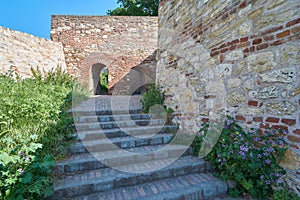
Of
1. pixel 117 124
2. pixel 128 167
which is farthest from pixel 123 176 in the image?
pixel 117 124

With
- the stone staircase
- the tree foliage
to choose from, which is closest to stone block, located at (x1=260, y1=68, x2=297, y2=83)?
the stone staircase

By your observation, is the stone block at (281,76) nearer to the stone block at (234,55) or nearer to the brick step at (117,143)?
the stone block at (234,55)

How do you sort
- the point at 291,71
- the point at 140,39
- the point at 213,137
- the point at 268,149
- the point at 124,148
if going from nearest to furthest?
the point at 291,71 → the point at 268,149 → the point at 213,137 → the point at 124,148 → the point at 140,39

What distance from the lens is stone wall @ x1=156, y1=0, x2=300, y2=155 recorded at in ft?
5.27

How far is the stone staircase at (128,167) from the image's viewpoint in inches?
68.3

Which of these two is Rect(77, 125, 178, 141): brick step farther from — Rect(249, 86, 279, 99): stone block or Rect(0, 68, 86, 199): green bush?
Rect(249, 86, 279, 99): stone block

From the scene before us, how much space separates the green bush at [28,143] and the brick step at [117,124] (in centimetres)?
22

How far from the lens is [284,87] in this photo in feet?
5.38

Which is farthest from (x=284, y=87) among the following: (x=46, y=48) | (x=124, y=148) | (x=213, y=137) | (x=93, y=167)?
(x=46, y=48)

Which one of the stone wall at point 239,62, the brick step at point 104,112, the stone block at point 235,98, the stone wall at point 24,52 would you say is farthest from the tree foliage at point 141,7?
the stone block at point 235,98

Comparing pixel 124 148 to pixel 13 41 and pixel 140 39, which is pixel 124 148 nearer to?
pixel 13 41

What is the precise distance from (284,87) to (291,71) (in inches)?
6.6

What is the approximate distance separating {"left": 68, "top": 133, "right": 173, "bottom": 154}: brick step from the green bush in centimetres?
23

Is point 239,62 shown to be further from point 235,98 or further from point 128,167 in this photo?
point 128,167
